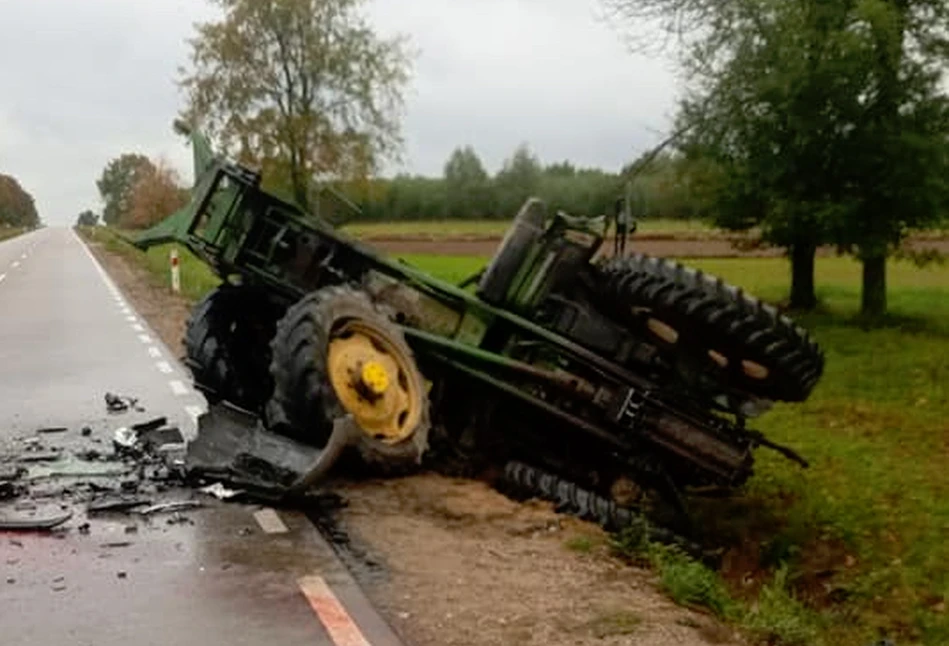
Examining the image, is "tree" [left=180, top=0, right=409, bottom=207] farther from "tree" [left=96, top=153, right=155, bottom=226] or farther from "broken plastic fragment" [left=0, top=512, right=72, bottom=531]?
"tree" [left=96, top=153, right=155, bottom=226]

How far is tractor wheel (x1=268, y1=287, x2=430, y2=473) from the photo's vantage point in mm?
7078

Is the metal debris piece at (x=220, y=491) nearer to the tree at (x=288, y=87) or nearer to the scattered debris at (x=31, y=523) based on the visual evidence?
the scattered debris at (x=31, y=523)

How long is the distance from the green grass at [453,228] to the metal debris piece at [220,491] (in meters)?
42.3

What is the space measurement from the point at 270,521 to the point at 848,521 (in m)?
4.38

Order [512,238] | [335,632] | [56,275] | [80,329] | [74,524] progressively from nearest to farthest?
[335,632]
[74,524]
[512,238]
[80,329]
[56,275]

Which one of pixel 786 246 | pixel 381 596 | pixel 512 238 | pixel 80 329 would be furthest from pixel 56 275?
pixel 381 596

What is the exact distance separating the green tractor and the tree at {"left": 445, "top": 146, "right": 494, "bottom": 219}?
63.8 m

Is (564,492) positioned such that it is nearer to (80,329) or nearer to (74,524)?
(74,524)

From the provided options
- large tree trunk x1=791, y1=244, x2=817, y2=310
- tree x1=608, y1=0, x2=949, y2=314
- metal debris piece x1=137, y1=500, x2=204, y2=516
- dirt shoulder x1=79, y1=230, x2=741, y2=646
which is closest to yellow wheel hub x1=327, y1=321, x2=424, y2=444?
dirt shoulder x1=79, y1=230, x2=741, y2=646

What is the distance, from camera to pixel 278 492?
707 centimetres

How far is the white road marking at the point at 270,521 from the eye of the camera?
6566 mm

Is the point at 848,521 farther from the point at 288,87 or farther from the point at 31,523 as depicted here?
the point at 288,87

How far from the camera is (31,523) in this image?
663 centimetres

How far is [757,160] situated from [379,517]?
1259cm
